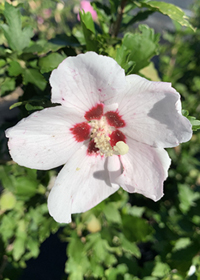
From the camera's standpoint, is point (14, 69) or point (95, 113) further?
point (14, 69)

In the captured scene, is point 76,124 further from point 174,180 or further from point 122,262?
point 174,180

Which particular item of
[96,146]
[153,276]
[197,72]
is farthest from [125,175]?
[197,72]

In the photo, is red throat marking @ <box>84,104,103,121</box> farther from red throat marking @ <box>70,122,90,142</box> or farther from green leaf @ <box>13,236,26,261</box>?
green leaf @ <box>13,236,26,261</box>

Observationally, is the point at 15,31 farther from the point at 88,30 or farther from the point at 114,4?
the point at 114,4

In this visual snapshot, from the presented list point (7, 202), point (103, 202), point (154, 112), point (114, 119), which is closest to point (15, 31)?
point (114, 119)

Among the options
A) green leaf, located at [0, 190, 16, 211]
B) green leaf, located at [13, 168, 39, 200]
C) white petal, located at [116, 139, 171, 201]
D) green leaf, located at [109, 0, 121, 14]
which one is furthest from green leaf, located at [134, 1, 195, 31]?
green leaf, located at [0, 190, 16, 211]

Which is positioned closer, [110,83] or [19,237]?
[110,83]
